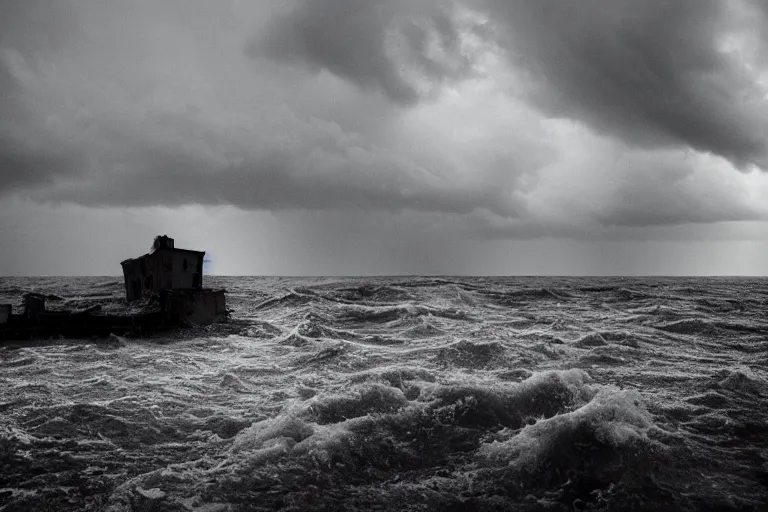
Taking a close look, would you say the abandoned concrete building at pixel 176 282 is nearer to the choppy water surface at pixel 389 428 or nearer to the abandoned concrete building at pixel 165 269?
the abandoned concrete building at pixel 165 269

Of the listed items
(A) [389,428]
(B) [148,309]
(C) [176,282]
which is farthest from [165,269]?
Result: (A) [389,428]

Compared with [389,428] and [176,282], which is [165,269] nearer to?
[176,282]

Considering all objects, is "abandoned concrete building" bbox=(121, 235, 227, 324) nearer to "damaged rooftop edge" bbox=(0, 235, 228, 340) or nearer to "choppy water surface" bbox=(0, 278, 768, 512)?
"damaged rooftop edge" bbox=(0, 235, 228, 340)

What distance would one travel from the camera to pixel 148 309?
91.3ft

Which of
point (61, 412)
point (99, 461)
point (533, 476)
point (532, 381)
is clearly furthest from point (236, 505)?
point (532, 381)

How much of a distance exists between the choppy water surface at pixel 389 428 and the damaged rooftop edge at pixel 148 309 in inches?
163

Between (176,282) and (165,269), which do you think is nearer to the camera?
(165,269)

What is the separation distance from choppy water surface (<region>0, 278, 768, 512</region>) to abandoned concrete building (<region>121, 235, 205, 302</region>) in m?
10.4

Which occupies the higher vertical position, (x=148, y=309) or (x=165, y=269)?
(x=165, y=269)

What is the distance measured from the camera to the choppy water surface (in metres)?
6.39

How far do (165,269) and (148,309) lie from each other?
2.69m

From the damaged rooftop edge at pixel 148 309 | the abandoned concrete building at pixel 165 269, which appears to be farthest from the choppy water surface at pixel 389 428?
the abandoned concrete building at pixel 165 269

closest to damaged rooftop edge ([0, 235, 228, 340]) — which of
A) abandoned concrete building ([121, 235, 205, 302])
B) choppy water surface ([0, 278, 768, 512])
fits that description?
abandoned concrete building ([121, 235, 205, 302])

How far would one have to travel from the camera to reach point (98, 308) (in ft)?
89.2
